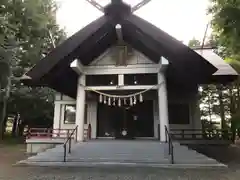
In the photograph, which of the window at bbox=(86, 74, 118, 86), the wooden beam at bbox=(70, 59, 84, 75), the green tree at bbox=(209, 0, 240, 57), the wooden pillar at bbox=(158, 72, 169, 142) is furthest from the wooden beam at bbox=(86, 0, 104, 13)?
the green tree at bbox=(209, 0, 240, 57)

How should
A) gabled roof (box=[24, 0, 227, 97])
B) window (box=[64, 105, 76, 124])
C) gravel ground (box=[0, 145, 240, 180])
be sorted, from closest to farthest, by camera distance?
1. gravel ground (box=[0, 145, 240, 180])
2. gabled roof (box=[24, 0, 227, 97])
3. window (box=[64, 105, 76, 124])

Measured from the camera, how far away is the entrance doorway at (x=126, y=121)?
1236 centimetres

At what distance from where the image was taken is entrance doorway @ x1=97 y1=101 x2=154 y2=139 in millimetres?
12359

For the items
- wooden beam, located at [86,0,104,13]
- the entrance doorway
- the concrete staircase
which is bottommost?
the concrete staircase

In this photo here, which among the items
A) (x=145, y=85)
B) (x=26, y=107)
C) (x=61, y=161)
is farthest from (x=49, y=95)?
(x=61, y=161)

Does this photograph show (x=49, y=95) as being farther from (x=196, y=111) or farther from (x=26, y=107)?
(x=196, y=111)

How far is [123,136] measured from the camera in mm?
12109

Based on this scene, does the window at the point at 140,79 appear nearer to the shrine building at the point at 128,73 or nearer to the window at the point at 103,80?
the shrine building at the point at 128,73

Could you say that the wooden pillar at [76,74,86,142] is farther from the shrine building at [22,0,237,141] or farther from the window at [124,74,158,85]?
the window at [124,74,158,85]

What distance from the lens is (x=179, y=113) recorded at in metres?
12.8

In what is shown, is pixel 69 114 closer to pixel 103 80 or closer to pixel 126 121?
pixel 126 121

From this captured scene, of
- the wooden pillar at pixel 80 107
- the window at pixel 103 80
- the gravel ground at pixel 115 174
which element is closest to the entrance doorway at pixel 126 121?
the window at pixel 103 80

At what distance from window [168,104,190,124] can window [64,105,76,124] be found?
5.75m

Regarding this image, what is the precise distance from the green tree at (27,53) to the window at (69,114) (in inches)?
174
